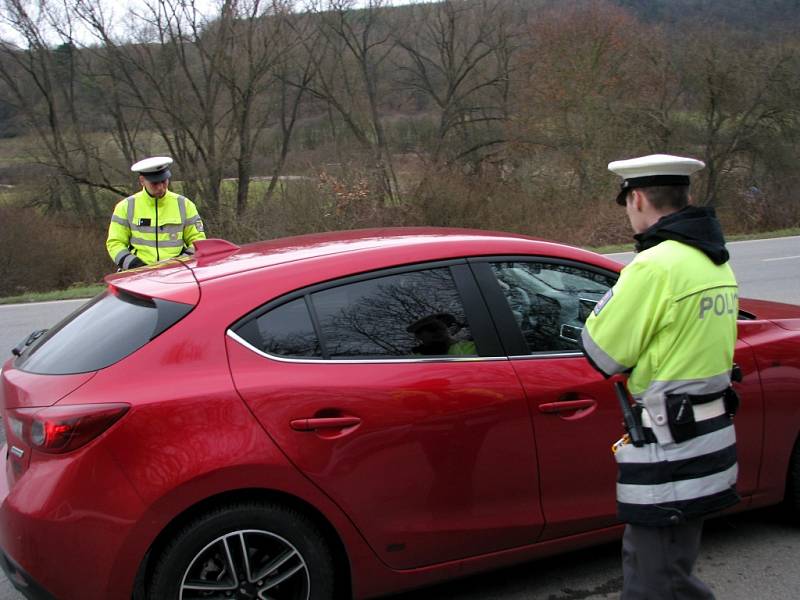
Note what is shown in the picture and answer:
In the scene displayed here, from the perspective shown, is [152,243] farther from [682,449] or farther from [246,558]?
[682,449]

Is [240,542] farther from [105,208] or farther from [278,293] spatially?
[105,208]

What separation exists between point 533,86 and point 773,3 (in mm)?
12949

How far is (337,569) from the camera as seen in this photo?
9.52 ft

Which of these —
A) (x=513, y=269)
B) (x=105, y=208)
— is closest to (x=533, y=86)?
(x=105, y=208)

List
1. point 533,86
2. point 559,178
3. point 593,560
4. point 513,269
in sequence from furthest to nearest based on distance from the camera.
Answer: point 533,86 → point 559,178 → point 593,560 → point 513,269

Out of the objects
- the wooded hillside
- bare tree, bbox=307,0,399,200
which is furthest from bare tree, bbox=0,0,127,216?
bare tree, bbox=307,0,399,200

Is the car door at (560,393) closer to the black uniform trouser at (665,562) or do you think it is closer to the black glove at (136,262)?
the black uniform trouser at (665,562)

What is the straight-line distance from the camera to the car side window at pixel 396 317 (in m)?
2.96

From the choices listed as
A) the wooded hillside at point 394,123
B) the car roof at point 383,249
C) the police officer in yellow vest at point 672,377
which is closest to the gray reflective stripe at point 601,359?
the police officer in yellow vest at point 672,377

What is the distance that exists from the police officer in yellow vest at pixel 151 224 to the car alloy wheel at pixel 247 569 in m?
3.32

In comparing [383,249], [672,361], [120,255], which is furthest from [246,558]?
[120,255]

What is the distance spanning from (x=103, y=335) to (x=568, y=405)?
1.82m

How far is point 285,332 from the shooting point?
9.47ft

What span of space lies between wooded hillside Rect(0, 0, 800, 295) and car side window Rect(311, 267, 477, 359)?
17.8 meters
